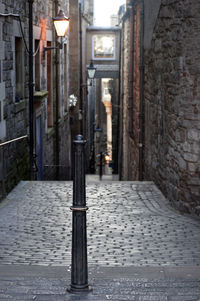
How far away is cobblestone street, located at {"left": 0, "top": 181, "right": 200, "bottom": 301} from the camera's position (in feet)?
14.3

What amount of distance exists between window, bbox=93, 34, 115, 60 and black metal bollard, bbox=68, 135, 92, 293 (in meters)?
28.0

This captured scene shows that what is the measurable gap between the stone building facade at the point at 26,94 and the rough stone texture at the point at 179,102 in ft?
8.43

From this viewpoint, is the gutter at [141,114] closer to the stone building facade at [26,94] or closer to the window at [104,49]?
the stone building facade at [26,94]

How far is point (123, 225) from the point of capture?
7465 mm

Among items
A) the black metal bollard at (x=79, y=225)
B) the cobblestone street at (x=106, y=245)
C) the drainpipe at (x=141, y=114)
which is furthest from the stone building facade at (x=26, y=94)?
the black metal bollard at (x=79, y=225)

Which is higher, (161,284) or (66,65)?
(66,65)

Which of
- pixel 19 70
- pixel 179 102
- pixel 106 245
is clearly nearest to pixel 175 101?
pixel 179 102

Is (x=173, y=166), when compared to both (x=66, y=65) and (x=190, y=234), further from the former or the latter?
(x=66, y=65)

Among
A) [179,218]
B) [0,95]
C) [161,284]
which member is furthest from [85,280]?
[0,95]

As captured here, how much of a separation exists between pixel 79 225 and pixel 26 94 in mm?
8259

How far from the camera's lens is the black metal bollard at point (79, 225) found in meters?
4.18

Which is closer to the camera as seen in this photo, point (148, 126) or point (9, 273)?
point (9, 273)

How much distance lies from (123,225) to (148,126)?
488cm

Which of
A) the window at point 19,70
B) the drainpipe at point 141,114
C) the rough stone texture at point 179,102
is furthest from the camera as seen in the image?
the drainpipe at point 141,114
